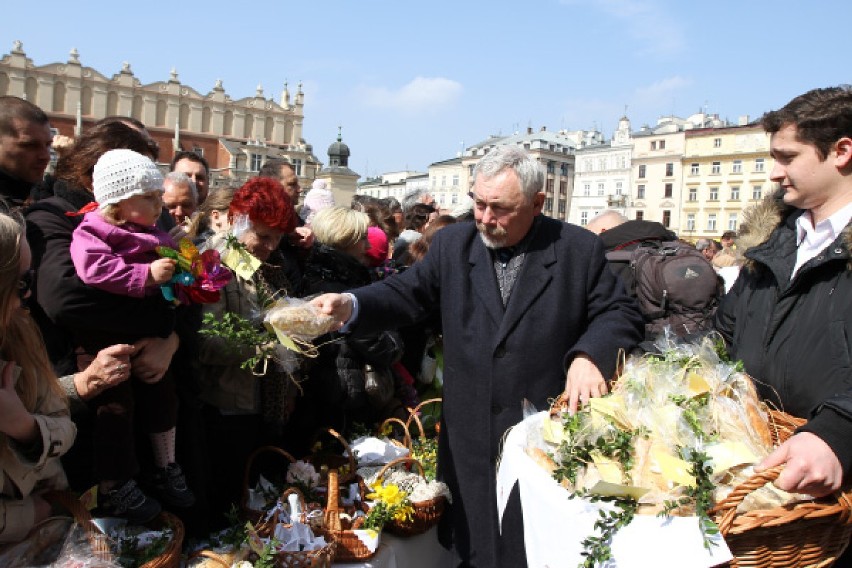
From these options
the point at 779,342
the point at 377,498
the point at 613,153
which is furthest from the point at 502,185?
the point at 613,153

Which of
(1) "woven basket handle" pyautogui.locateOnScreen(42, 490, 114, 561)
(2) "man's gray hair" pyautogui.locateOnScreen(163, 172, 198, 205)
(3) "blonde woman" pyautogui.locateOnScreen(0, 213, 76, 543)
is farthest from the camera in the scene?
(2) "man's gray hair" pyautogui.locateOnScreen(163, 172, 198, 205)

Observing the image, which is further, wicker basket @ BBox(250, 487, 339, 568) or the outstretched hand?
wicker basket @ BBox(250, 487, 339, 568)

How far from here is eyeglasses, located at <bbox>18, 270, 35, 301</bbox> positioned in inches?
92.1

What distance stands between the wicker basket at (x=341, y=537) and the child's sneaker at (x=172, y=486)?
67cm

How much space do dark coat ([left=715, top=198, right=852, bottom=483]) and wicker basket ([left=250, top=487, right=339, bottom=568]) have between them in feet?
6.30

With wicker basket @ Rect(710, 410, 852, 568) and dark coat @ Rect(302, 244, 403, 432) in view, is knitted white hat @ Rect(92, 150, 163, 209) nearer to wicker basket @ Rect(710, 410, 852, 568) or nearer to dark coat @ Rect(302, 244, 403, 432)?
dark coat @ Rect(302, 244, 403, 432)

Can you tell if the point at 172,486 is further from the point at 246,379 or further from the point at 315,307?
the point at 315,307

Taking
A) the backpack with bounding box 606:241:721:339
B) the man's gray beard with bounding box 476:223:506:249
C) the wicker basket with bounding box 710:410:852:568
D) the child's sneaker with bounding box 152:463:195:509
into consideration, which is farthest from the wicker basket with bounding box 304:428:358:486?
the wicker basket with bounding box 710:410:852:568

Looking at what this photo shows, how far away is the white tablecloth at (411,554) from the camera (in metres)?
3.22

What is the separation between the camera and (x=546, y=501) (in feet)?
6.54

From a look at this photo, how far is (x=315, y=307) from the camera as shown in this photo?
111 inches

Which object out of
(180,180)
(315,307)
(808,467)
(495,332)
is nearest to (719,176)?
(180,180)

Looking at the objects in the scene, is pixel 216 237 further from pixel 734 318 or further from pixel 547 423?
pixel 734 318

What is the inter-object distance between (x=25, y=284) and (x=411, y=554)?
2299mm
